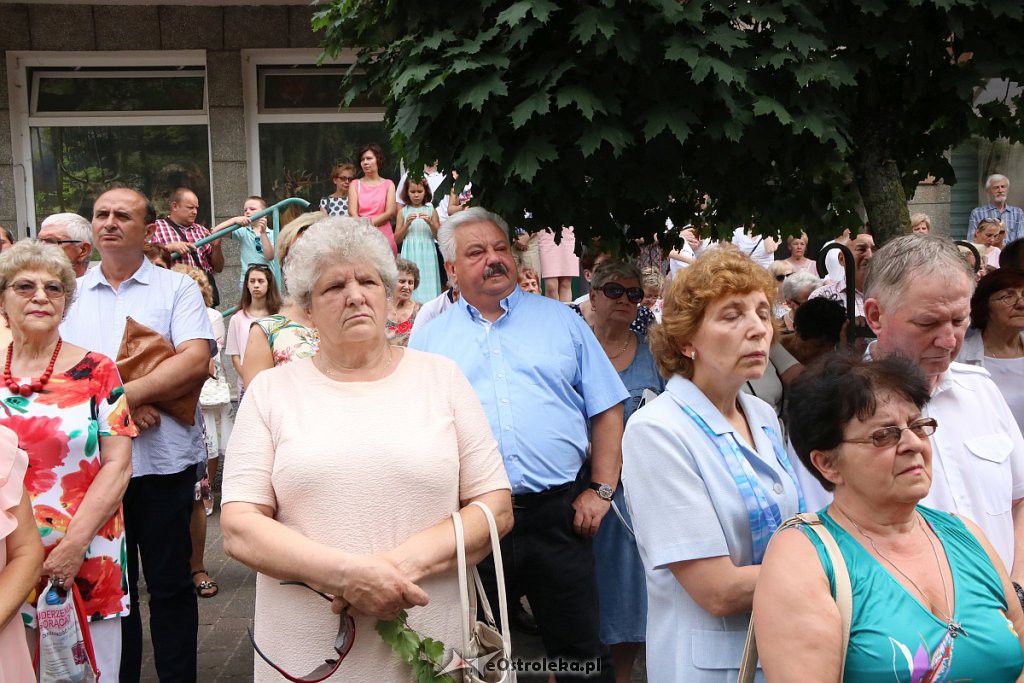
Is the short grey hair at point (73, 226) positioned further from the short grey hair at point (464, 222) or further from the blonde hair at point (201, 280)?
the blonde hair at point (201, 280)

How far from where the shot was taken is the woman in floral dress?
4066 mm

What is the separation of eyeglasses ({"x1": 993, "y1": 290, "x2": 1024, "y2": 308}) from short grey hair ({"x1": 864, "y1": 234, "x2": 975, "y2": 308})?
5.24 ft

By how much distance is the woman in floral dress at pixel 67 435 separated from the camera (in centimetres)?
407

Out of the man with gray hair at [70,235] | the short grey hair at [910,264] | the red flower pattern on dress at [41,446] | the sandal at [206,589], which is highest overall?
the man with gray hair at [70,235]

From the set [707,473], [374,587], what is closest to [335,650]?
[374,587]

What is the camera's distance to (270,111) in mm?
12867

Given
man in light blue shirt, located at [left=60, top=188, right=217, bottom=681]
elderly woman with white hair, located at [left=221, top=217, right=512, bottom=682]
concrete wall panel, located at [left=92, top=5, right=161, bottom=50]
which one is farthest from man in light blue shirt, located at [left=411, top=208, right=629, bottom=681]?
concrete wall panel, located at [left=92, top=5, right=161, bottom=50]

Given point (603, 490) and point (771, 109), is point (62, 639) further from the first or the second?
point (771, 109)

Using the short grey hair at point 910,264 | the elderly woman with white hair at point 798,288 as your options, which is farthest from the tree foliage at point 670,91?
the elderly woman with white hair at point 798,288

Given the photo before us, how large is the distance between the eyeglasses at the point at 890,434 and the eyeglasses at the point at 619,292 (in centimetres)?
282

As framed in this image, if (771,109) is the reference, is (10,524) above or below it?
below

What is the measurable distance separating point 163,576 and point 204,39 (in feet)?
30.2

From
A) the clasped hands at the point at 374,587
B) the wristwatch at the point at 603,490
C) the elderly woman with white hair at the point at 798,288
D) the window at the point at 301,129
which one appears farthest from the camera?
the window at the point at 301,129

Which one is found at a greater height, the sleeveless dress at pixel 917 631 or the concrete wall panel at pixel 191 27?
the concrete wall panel at pixel 191 27
